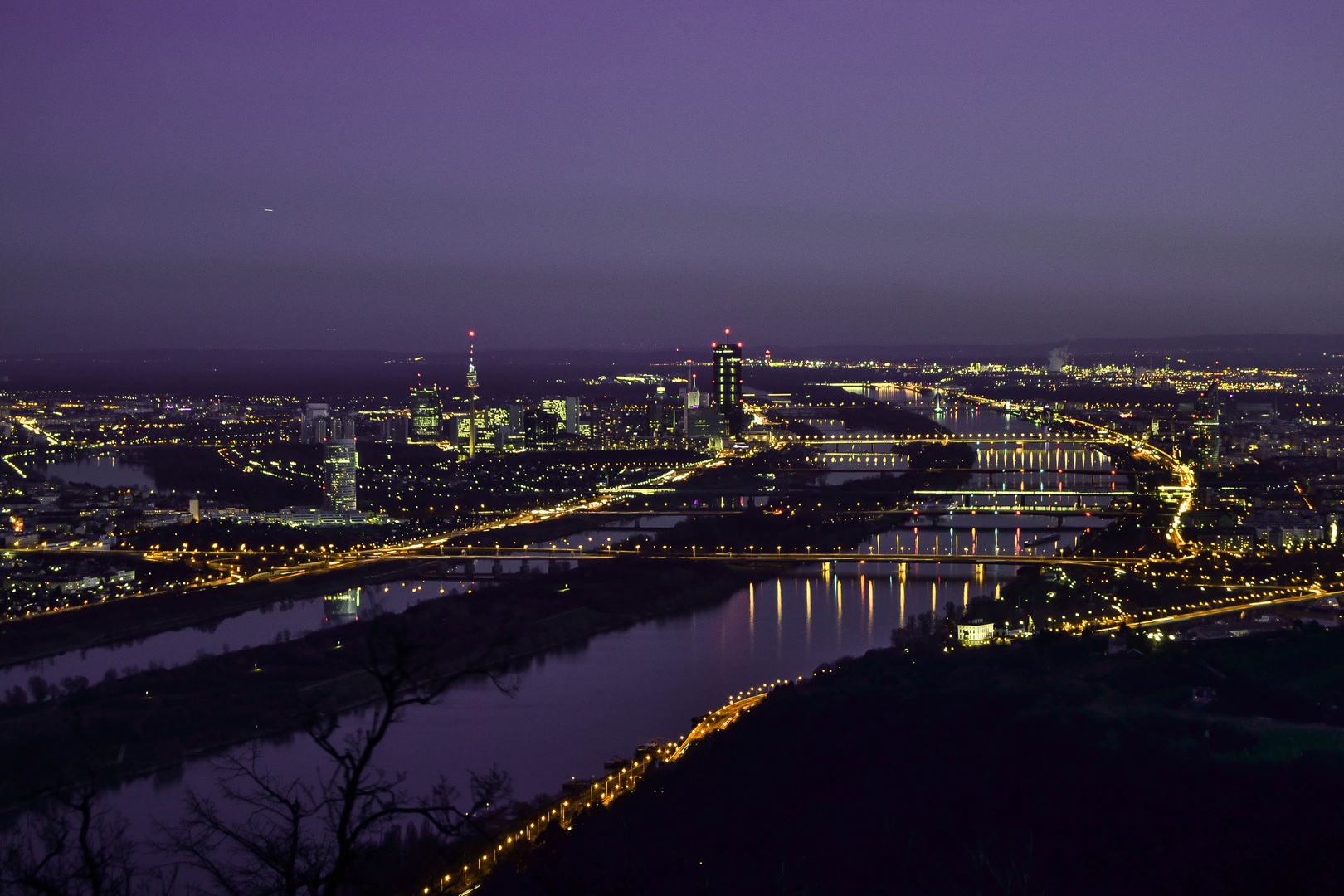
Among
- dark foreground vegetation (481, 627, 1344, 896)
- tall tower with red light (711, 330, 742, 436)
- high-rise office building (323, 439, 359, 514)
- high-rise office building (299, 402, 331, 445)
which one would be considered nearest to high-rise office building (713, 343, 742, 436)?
tall tower with red light (711, 330, 742, 436)

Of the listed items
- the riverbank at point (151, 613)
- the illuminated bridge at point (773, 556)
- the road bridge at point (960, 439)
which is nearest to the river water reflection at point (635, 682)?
the illuminated bridge at point (773, 556)

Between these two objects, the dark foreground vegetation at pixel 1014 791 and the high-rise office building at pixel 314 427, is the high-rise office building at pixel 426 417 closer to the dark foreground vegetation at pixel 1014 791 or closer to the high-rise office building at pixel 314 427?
the high-rise office building at pixel 314 427

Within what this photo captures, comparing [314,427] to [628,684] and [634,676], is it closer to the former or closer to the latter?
[634,676]

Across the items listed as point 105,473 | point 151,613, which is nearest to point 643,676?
point 151,613

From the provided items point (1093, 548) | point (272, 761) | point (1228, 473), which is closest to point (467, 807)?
point (272, 761)

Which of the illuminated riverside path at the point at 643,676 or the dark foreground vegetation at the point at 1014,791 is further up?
the dark foreground vegetation at the point at 1014,791

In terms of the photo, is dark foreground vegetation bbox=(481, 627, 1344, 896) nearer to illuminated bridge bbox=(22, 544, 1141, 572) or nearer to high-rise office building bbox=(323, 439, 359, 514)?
illuminated bridge bbox=(22, 544, 1141, 572)
